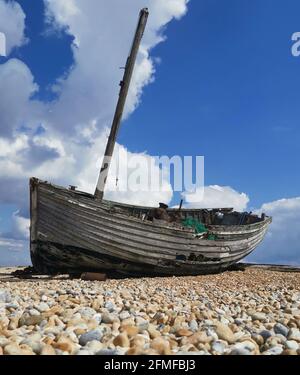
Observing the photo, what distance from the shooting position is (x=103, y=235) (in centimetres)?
1525

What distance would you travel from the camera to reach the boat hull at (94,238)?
15164 mm

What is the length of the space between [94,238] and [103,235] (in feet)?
1.16

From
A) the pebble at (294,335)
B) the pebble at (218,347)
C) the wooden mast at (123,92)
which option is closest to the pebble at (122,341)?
the pebble at (218,347)

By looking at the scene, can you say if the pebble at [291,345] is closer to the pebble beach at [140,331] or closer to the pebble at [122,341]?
the pebble beach at [140,331]

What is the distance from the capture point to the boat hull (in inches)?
597

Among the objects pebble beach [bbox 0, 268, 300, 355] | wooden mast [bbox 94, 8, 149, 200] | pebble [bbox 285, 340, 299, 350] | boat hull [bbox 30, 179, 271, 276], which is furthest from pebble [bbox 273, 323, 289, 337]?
wooden mast [bbox 94, 8, 149, 200]

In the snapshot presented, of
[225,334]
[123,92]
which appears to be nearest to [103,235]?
[123,92]

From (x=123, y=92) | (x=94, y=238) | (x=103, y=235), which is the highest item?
(x=123, y=92)

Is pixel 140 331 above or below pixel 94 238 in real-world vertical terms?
below

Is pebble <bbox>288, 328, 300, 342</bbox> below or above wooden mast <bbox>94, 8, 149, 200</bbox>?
below

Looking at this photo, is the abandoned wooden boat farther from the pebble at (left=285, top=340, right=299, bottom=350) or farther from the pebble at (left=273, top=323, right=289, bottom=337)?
the pebble at (left=285, top=340, right=299, bottom=350)

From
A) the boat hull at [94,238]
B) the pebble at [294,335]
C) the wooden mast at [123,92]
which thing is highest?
the wooden mast at [123,92]

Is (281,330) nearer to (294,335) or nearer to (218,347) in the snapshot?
(294,335)

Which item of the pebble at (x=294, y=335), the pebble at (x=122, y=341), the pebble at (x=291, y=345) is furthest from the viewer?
the pebble at (x=294, y=335)
